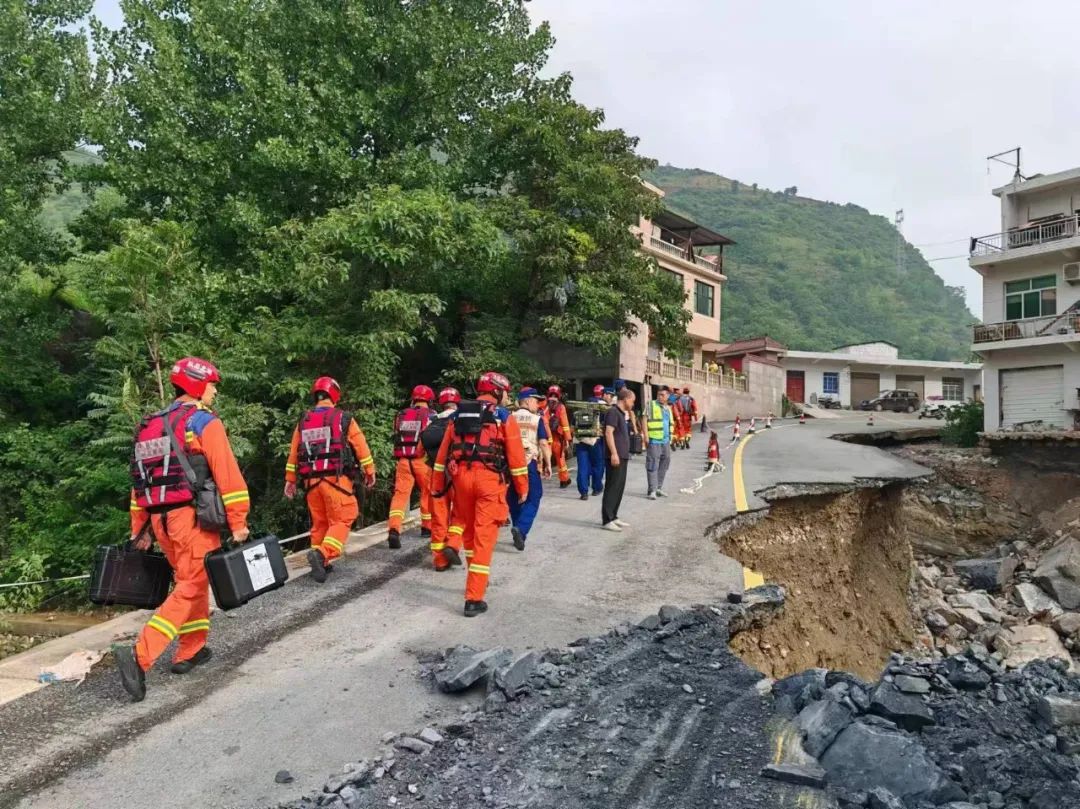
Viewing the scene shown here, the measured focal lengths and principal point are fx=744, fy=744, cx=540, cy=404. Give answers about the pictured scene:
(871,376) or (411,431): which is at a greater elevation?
(871,376)

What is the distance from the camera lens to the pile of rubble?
13328 millimetres

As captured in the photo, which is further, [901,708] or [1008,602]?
[1008,602]

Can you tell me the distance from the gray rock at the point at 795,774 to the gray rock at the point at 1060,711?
2079mm

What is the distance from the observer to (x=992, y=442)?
80.0 feet

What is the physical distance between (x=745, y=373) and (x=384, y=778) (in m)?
39.0

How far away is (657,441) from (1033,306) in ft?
76.4

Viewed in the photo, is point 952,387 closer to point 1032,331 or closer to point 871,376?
point 871,376

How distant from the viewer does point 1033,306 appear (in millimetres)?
27641

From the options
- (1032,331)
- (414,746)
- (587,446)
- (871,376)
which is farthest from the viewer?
(871,376)

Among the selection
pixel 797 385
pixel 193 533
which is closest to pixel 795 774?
pixel 193 533

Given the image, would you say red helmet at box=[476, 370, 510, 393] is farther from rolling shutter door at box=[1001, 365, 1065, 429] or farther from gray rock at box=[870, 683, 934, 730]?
rolling shutter door at box=[1001, 365, 1065, 429]

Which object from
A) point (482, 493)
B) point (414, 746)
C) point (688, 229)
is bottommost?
point (414, 746)

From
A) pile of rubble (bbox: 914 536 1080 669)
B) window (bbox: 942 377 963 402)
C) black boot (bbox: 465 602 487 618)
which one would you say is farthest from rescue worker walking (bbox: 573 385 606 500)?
window (bbox: 942 377 963 402)

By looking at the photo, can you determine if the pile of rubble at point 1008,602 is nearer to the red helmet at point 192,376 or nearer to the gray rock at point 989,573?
the gray rock at point 989,573
